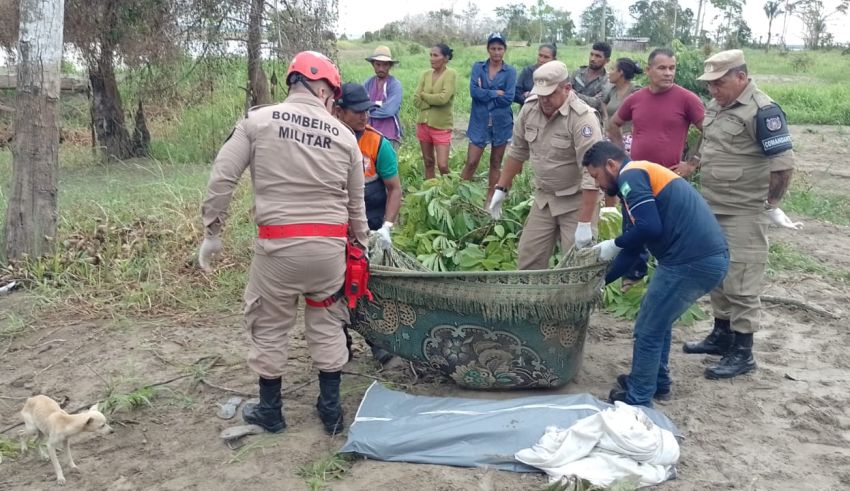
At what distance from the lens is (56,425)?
324 centimetres

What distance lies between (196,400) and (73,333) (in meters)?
1.35

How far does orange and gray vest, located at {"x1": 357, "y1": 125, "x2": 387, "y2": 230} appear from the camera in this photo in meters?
4.20

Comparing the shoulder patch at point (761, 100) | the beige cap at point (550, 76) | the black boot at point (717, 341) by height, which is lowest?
the black boot at point (717, 341)

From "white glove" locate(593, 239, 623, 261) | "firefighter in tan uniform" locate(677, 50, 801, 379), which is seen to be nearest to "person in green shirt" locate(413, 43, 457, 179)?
"firefighter in tan uniform" locate(677, 50, 801, 379)

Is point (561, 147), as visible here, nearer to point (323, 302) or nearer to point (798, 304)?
point (323, 302)

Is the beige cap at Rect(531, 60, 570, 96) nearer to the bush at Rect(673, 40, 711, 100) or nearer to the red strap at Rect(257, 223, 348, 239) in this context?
the red strap at Rect(257, 223, 348, 239)

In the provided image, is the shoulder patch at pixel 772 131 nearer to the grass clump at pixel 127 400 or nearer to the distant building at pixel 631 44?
the grass clump at pixel 127 400

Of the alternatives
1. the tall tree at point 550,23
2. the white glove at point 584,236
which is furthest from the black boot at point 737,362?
the tall tree at point 550,23

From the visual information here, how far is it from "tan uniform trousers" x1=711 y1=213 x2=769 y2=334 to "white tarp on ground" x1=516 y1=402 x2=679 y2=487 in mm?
1360

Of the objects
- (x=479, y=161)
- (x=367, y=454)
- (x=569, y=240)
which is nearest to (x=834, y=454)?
(x=569, y=240)

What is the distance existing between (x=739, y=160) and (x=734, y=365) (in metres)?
1.17

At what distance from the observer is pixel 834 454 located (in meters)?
3.43

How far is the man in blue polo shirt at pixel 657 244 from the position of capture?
354cm

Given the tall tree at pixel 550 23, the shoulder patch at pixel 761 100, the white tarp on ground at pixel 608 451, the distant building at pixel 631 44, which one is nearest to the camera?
the white tarp on ground at pixel 608 451
